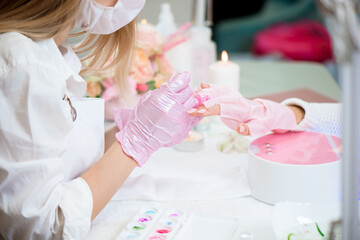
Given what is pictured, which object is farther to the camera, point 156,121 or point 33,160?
point 156,121

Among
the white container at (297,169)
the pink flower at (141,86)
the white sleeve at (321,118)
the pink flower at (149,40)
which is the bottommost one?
the white container at (297,169)

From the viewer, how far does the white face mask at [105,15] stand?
0.85 metres

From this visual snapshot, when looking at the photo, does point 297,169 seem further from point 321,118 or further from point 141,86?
point 141,86

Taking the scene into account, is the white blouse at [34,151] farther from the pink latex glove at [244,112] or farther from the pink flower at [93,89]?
the pink flower at [93,89]

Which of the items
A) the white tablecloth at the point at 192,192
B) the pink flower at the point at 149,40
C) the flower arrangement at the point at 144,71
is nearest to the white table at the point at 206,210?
the white tablecloth at the point at 192,192

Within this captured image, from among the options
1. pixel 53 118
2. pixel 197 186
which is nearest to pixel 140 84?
pixel 197 186

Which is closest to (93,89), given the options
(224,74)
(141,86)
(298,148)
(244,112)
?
(141,86)

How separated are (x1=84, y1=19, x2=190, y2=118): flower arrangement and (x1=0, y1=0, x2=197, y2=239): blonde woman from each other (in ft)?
0.96

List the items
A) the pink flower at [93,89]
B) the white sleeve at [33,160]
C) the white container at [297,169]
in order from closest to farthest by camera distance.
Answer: the white sleeve at [33,160], the white container at [297,169], the pink flower at [93,89]

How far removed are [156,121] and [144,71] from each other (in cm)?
41

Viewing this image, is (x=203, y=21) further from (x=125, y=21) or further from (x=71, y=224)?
(x=71, y=224)

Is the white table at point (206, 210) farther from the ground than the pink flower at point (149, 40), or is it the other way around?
the pink flower at point (149, 40)

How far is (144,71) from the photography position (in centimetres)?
123

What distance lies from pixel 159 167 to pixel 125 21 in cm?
33
